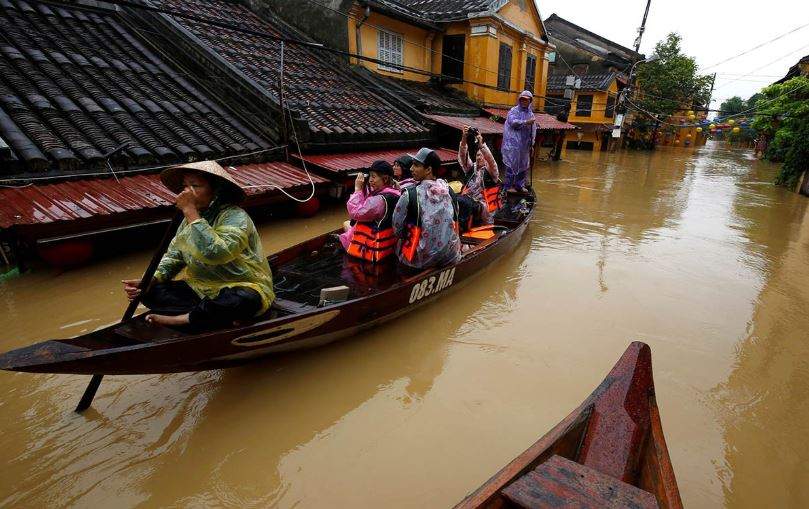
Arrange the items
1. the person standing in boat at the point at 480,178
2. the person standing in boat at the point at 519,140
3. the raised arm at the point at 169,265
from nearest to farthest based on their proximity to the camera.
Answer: the raised arm at the point at 169,265 → the person standing in boat at the point at 480,178 → the person standing in boat at the point at 519,140

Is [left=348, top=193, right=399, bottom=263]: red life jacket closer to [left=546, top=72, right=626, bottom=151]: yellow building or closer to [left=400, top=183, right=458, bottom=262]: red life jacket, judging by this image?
[left=400, top=183, right=458, bottom=262]: red life jacket

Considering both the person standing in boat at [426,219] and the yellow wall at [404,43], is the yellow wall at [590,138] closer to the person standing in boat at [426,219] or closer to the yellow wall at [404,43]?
the yellow wall at [404,43]

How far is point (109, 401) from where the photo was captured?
3574mm

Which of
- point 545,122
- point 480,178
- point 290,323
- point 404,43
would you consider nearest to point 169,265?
point 290,323

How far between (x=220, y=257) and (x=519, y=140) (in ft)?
24.9

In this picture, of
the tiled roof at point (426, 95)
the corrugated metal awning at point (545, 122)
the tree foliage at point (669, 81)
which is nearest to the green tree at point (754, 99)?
the tree foliage at point (669, 81)

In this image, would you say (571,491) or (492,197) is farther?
(492,197)

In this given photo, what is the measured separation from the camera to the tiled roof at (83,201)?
4.77 metres

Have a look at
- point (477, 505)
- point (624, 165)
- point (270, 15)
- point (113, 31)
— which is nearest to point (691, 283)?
point (477, 505)

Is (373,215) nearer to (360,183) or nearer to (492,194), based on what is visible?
(360,183)

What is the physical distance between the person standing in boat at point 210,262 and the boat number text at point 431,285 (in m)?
1.71

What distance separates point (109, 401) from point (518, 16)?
18.1m

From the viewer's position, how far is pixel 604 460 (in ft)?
7.17

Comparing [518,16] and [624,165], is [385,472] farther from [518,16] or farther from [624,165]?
[624,165]
